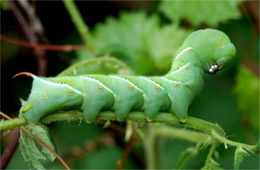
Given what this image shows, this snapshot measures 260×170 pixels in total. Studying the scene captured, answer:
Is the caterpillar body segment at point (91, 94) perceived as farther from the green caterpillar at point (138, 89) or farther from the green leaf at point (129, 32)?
the green leaf at point (129, 32)

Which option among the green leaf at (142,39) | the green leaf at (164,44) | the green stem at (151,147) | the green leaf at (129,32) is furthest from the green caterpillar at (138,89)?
the green leaf at (129,32)

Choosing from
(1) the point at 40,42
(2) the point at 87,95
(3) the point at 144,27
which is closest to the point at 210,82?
(3) the point at 144,27

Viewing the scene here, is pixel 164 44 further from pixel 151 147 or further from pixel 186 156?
pixel 186 156

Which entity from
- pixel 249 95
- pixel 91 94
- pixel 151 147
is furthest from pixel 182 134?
pixel 249 95

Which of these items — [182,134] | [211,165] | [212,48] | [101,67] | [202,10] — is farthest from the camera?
[202,10]

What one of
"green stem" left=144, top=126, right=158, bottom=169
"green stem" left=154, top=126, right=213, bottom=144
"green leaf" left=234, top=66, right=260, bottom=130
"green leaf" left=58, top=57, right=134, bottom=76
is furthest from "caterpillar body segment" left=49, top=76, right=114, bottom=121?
"green leaf" left=234, top=66, right=260, bottom=130

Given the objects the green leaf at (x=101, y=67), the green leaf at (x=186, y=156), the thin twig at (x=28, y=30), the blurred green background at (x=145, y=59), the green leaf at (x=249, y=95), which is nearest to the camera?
the green leaf at (x=186, y=156)
